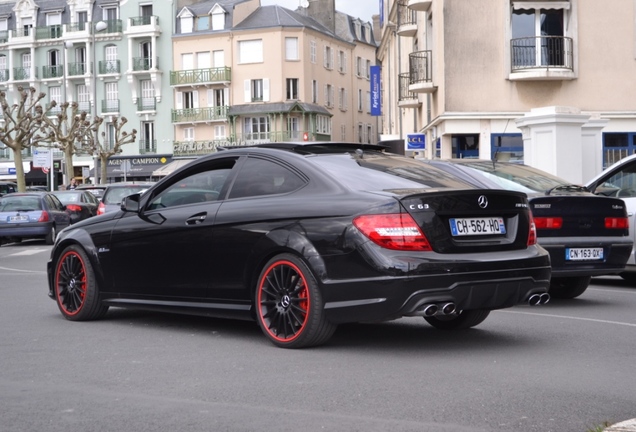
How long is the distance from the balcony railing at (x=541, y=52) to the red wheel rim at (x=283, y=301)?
2687 cm

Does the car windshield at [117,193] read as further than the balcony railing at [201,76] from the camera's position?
No

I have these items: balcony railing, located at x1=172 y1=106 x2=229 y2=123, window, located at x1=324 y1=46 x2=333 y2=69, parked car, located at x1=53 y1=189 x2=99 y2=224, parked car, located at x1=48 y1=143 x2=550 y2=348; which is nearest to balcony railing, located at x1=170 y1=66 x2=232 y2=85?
balcony railing, located at x1=172 y1=106 x2=229 y2=123

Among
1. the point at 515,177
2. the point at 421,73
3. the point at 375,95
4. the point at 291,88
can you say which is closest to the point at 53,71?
the point at 291,88

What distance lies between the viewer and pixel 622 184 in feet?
43.9

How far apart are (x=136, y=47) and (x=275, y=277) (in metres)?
76.5

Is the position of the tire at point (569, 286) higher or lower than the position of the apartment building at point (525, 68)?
lower

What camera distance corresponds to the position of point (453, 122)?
33.8m

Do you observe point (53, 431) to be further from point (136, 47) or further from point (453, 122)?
point (136, 47)

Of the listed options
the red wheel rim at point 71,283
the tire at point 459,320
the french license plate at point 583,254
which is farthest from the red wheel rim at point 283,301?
the french license plate at point 583,254

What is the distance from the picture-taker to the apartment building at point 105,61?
265 feet

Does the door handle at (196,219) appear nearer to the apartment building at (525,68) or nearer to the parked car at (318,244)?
the parked car at (318,244)

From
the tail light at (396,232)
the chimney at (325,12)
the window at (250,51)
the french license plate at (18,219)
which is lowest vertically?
the french license plate at (18,219)

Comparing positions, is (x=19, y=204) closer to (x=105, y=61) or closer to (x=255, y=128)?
(x=255, y=128)

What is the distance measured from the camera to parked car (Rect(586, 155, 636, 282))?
42.4 ft
